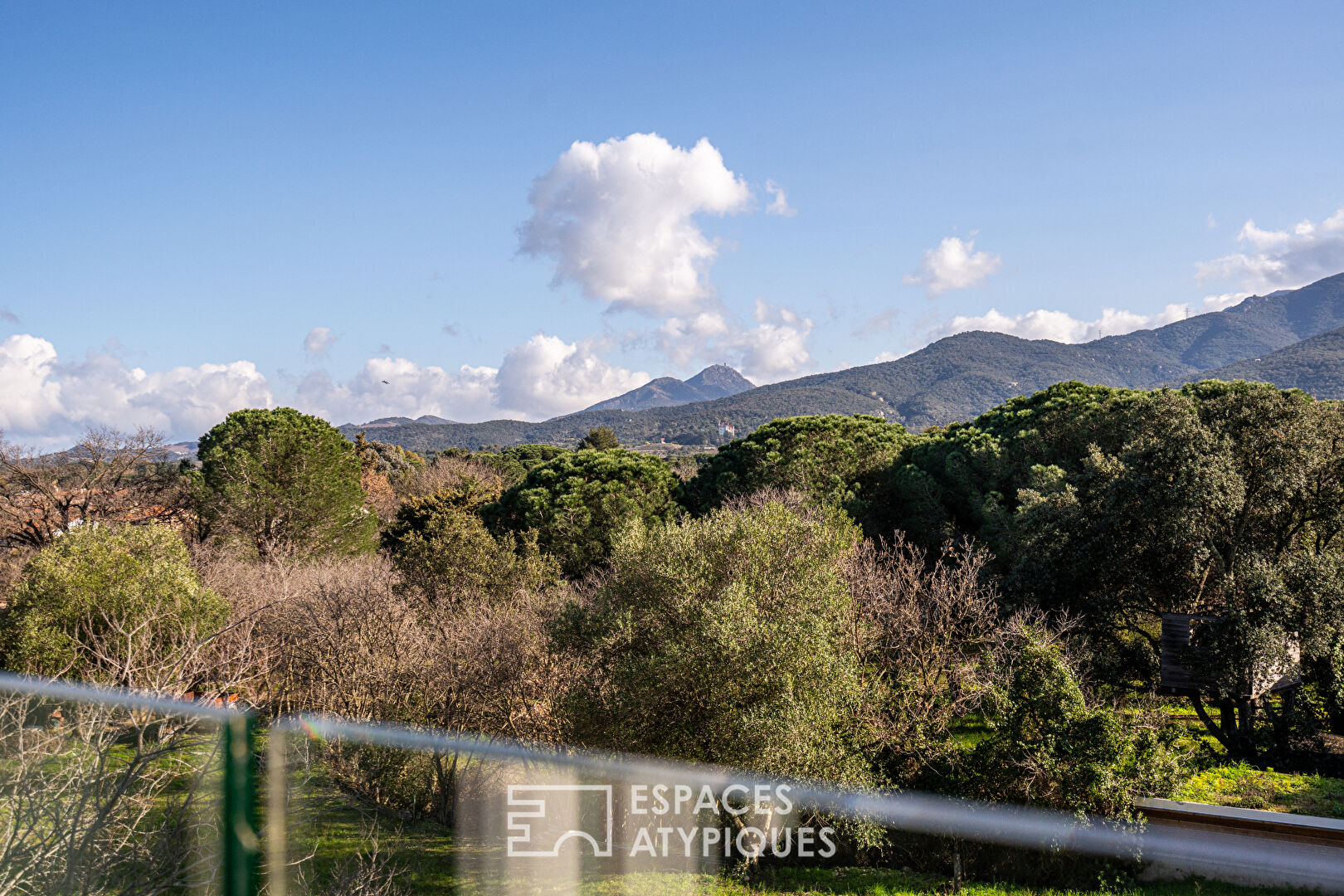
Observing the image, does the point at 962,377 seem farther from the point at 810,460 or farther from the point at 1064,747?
the point at 1064,747

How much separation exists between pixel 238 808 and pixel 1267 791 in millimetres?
13520

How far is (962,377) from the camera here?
150625 millimetres

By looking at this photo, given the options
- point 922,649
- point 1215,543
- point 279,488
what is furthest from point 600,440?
point 1215,543

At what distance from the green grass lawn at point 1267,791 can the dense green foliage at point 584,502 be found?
1473 cm

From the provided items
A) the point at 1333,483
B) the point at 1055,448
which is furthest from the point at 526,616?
the point at 1055,448

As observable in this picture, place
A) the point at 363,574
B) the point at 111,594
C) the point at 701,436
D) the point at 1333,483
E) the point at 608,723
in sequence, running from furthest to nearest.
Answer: the point at 701,436 < the point at 363,574 < the point at 111,594 < the point at 1333,483 < the point at 608,723

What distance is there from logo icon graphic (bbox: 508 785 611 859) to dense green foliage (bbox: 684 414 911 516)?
50.2 feet

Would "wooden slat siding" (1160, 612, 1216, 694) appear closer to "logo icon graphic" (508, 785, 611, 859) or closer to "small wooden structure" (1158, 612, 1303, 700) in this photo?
"small wooden structure" (1158, 612, 1303, 700)

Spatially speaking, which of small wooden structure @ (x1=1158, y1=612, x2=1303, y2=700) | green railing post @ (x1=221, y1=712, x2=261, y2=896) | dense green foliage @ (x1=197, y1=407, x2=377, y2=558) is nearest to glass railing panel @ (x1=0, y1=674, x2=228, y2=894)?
green railing post @ (x1=221, y1=712, x2=261, y2=896)

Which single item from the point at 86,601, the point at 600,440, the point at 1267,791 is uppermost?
the point at 600,440

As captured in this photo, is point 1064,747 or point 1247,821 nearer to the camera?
point 1247,821

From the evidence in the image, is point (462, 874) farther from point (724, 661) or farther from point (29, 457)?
point (29, 457)

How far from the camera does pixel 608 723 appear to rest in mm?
10156

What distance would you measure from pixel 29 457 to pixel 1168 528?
31120mm
